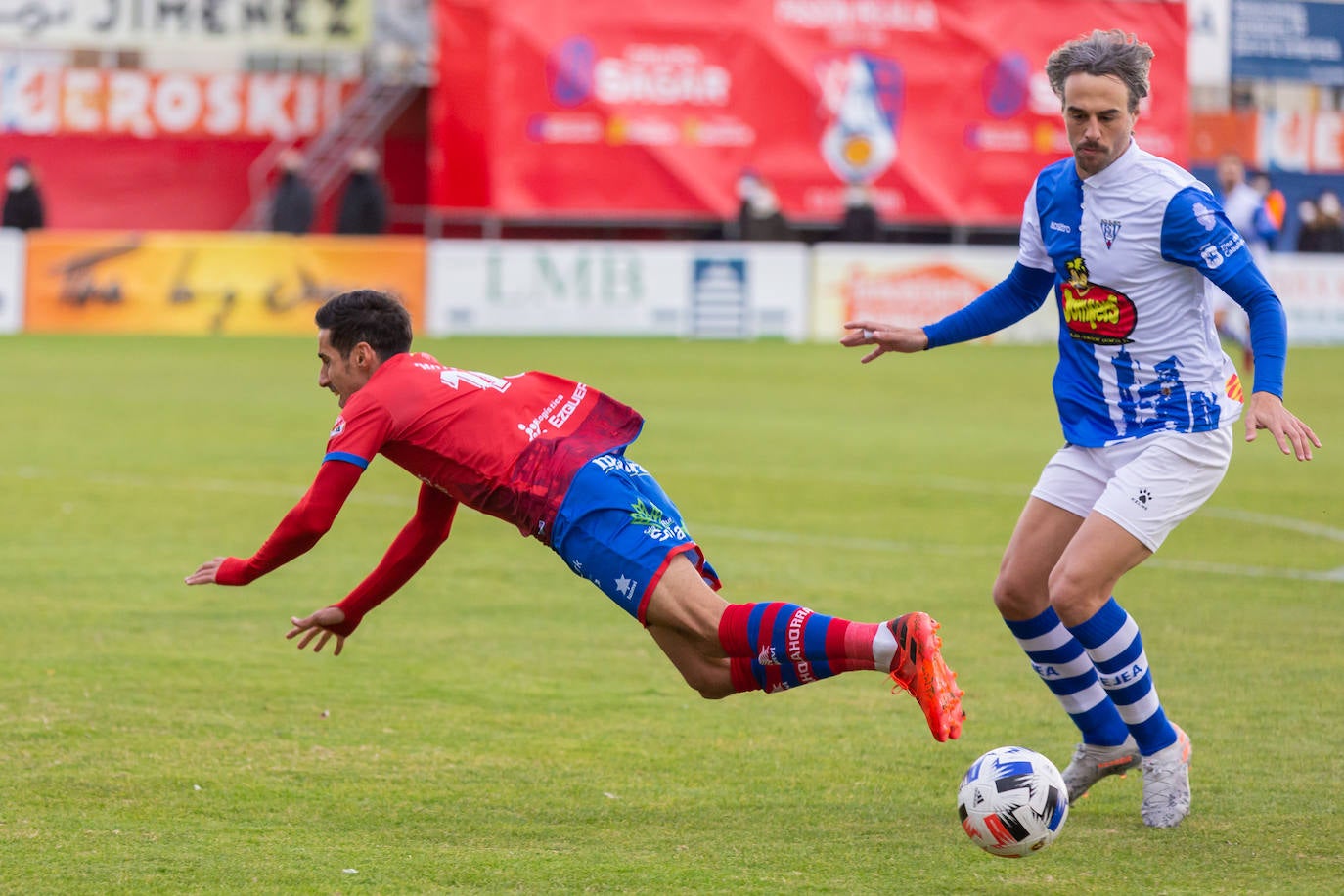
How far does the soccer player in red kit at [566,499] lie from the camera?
5375mm

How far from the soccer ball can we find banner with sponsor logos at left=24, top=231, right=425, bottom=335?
66.2 ft

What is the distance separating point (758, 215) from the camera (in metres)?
29.1

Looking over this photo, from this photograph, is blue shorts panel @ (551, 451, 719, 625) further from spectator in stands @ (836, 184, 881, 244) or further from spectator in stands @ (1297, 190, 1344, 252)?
spectator in stands @ (1297, 190, 1344, 252)

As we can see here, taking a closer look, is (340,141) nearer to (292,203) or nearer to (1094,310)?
(292,203)

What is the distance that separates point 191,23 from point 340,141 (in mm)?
3063

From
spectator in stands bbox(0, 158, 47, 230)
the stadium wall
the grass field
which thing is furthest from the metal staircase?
the grass field

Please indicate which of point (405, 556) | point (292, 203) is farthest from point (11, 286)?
point (405, 556)

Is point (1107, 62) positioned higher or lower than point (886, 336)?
higher

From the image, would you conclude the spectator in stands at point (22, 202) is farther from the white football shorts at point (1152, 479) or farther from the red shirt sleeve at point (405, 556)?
the white football shorts at point (1152, 479)

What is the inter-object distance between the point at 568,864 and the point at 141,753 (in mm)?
1880

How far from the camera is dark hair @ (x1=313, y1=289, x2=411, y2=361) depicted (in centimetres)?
566

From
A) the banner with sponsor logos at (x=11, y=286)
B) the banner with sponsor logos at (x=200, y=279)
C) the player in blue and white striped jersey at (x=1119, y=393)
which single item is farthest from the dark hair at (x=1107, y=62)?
the banner with sponsor logos at (x=11, y=286)

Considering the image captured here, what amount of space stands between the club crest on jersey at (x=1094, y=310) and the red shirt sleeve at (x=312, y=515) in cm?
220

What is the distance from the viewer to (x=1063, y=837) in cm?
562
